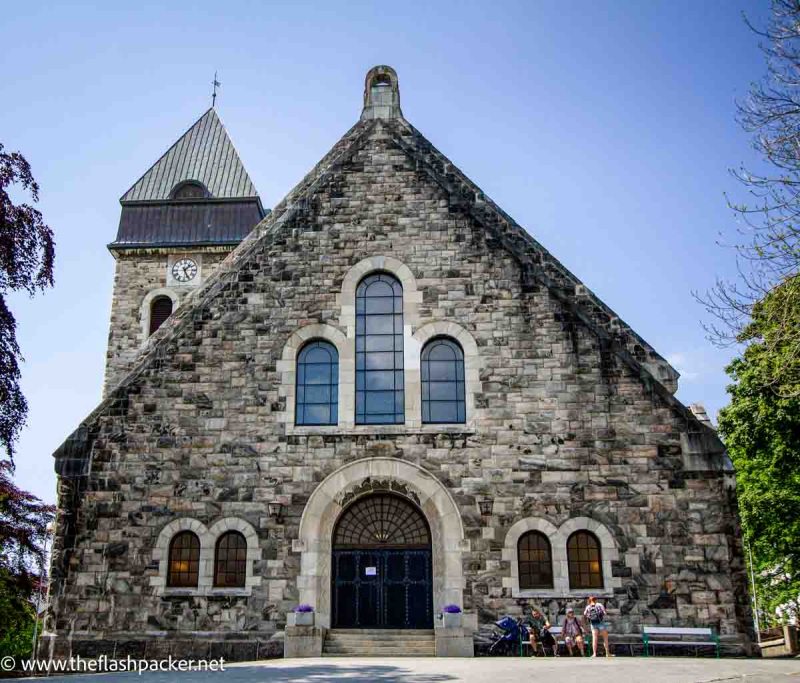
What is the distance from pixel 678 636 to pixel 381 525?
5.99 m

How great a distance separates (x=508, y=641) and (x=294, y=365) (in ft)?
22.9

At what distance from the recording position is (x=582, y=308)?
56.2 ft

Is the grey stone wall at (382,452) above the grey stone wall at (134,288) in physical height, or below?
below

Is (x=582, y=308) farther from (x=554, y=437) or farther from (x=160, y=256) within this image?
(x=160, y=256)

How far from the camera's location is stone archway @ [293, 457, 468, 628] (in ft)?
51.2

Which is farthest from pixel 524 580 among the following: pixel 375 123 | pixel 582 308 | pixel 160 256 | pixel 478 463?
pixel 160 256

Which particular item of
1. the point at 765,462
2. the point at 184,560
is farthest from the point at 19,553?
the point at 765,462

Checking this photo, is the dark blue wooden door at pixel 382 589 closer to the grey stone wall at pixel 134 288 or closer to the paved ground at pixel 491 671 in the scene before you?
the paved ground at pixel 491 671

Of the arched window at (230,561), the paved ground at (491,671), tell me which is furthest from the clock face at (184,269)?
the paved ground at (491,671)

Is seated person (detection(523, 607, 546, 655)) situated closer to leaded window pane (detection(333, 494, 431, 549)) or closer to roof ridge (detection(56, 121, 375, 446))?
leaded window pane (detection(333, 494, 431, 549))

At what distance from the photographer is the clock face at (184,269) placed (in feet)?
95.6

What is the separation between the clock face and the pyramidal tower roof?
10.5 feet

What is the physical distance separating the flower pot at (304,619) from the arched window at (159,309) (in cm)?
1597

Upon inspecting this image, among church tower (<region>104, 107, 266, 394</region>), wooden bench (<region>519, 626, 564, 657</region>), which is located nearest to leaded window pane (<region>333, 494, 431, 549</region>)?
wooden bench (<region>519, 626, 564, 657</region>)
